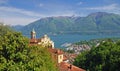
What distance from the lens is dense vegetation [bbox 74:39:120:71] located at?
58.1m

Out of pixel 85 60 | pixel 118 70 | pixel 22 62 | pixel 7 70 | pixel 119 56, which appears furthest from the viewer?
pixel 85 60

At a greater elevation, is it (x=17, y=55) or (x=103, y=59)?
(x=17, y=55)

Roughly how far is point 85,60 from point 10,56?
43.4 m

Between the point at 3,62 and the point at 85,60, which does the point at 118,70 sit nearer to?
the point at 85,60

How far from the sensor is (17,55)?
30.4m

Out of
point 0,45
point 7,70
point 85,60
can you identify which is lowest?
point 85,60

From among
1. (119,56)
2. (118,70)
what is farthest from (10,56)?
(119,56)

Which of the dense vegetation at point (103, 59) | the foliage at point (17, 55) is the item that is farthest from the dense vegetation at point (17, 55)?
the dense vegetation at point (103, 59)

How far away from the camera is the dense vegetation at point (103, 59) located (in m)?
58.1

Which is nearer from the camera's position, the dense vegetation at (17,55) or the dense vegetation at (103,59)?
the dense vegetation at (17,55)

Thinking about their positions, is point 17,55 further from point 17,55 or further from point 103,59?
point 103,59

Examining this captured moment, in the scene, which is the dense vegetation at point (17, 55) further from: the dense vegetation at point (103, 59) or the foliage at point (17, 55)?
the dense vegetation at point (103, 59)

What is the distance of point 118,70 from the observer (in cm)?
5378

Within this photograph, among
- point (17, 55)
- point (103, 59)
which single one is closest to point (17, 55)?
point (17, 55)
